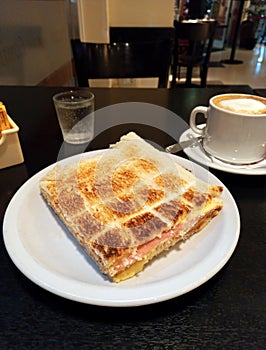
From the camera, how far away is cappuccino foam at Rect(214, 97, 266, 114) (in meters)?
0.65

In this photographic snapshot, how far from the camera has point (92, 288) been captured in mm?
368

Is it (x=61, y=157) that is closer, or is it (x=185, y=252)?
(x=185, y=252)

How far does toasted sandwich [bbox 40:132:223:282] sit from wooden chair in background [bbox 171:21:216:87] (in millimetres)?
2513

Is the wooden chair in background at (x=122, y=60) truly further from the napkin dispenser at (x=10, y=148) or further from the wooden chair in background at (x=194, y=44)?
A: the wooden chair in background at (x=194, y=44)

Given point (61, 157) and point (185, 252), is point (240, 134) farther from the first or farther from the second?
point (61, 157)

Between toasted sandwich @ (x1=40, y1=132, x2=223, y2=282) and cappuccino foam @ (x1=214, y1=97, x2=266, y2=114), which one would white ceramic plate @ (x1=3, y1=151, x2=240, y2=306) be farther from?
cappuccino foam @ (x1=214, y1=97, x2=266, y2=114)

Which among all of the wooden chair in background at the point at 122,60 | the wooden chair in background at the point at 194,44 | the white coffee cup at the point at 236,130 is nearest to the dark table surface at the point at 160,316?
the white coffee cup at the point at 236,130

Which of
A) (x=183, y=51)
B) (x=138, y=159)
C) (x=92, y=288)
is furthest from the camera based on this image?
(x=183, y=51)

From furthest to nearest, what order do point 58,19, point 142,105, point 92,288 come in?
point 58,19, point 142,105, point 92,288

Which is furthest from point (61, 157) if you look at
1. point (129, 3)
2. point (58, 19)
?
point (58, 19)

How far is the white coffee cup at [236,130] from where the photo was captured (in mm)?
627

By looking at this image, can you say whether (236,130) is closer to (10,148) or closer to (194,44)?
(10,148)

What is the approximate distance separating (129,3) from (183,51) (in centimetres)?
140

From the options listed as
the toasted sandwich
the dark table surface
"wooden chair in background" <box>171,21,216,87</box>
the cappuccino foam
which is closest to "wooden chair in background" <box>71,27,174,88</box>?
the cappuccino foam
